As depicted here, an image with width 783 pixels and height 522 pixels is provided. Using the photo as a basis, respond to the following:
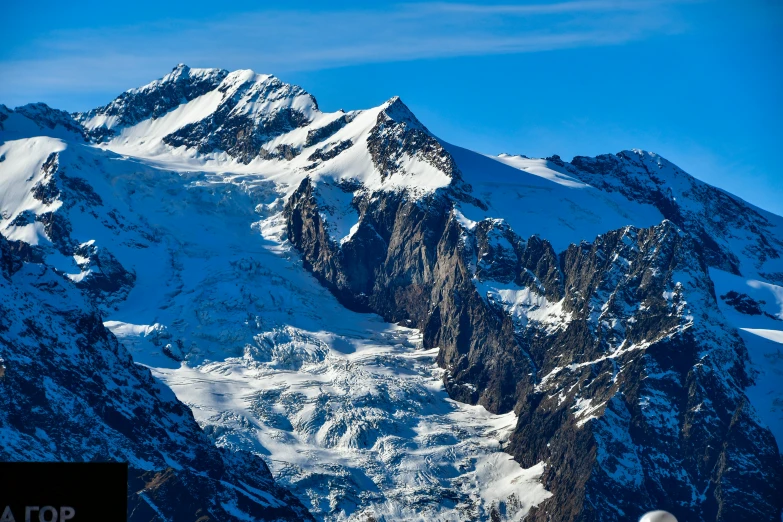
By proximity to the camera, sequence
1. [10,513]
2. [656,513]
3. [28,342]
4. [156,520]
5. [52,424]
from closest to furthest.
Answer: [10,513] → [656,513] → [156,520] → [52,424] → [28,342]

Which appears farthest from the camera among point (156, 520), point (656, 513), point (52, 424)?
point (52, 424)

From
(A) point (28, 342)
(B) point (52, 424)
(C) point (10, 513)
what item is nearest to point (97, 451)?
(B) point (52, 424)

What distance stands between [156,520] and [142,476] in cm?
1079

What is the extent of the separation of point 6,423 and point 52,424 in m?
8.72

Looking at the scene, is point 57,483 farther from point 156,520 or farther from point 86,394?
point 86,394

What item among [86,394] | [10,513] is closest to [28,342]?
[86,394]

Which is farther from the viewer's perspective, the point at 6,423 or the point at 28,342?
the point at 28,342

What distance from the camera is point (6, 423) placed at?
587 ft

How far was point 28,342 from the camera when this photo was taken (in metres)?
200

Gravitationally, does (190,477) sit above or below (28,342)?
below

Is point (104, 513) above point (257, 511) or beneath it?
above

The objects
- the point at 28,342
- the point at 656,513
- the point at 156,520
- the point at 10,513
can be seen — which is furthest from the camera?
the point at 28,342

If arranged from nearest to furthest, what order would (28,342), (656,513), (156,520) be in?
1. (656,513)
2. (156,520)
3. (28,342)

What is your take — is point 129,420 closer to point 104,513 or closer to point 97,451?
point 97,451
